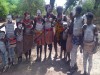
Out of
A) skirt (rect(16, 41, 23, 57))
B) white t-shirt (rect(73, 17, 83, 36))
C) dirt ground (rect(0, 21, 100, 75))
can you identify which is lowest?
dirt ground (rect(0, 21, 100, 75))

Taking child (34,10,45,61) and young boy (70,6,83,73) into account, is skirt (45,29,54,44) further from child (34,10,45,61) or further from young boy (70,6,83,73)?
young boy (70,6,83,73)

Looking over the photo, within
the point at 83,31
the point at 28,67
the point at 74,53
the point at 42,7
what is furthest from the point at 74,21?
the point at 42,7

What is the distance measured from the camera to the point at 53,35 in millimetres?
7777

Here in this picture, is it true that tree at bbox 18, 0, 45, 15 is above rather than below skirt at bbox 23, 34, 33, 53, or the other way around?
above

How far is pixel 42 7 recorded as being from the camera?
40.5 feet

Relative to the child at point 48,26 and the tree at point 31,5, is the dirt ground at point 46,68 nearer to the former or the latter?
the child at point 48,26

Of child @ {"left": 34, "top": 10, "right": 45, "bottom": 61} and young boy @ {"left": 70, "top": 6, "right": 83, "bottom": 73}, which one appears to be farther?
child @ {"left": 34, "top": 10, "right": 45, "bottom": 61}

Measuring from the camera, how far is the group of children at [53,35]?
6438 mm

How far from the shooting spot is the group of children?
21.1ft

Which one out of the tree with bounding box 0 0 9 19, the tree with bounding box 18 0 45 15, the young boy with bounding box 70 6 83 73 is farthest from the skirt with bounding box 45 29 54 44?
the tree with bounding box 0 0 9 19

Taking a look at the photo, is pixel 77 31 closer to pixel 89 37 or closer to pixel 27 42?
pixel 89 37

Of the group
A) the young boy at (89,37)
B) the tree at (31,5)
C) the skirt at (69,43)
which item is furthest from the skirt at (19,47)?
the tree at (31,5)

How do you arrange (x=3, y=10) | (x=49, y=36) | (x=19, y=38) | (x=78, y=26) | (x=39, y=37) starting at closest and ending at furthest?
1. (x=78, y=26)
2. (x=19, y=38)
3. (x=39, y=37)
4. (x=49, y=36)
5. (x=3, y=10)

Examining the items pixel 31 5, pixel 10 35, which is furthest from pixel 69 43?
pixel 31 5
